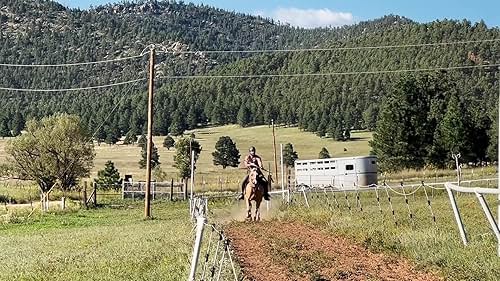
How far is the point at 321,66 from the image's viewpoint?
197 metres

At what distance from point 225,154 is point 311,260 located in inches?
4754

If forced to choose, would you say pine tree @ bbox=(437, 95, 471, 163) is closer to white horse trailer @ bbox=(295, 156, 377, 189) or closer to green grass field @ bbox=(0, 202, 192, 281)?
white horse trailer @ bbox=(295, 156, 377, 189)

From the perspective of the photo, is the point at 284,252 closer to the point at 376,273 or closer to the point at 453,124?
the point at 376,273

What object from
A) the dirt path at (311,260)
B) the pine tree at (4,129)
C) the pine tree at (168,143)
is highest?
the pine tree at (4,129)

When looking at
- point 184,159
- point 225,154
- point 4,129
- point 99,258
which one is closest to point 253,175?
point 99,258

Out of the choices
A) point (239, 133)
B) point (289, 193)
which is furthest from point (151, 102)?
point (239, 133)

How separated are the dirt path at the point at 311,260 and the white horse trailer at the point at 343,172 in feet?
152

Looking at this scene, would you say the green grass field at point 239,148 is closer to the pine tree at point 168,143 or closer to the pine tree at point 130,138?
the pine tree at point 168,143

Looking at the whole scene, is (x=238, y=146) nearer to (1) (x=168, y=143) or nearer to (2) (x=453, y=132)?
(1) (x=168, y=143)

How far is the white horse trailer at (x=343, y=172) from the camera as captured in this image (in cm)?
6531

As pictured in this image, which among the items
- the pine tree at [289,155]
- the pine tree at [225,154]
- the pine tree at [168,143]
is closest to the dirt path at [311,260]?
the pine tree at [289,155]

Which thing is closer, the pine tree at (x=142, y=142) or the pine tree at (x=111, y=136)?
the pine tree at (x=142, y=142)

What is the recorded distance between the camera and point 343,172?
221ft

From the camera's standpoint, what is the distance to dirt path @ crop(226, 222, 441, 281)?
36.4 feet
